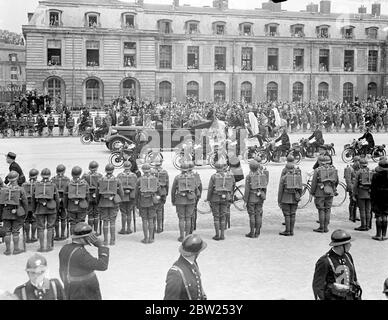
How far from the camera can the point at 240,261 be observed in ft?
28.2

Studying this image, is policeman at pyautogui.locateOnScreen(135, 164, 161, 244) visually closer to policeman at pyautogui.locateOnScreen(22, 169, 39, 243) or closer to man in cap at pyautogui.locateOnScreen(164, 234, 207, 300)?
policeman at pyautogui.locateOnScreen(22, 169, 39, 243)

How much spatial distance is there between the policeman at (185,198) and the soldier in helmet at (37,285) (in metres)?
5.16

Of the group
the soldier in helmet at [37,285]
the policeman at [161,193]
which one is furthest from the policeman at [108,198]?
the soldier in helmet at [37,285]

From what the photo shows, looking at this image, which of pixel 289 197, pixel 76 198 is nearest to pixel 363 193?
pixel 289 197

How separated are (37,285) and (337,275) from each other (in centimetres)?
312

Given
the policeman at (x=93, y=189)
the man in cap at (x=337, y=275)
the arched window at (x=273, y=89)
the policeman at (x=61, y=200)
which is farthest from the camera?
the arched window at (x=273, y=89)

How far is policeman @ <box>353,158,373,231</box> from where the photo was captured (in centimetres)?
1088

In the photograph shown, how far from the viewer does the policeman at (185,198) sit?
10086 millimetres

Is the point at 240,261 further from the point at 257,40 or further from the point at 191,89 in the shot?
the point at 191,89

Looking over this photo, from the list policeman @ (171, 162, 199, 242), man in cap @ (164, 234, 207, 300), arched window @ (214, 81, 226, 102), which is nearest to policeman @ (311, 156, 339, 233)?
policeman @ (171, 162, 199, 242)

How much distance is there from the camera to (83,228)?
5.66 metres

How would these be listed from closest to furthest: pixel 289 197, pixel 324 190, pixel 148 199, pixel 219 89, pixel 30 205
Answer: pixel 30 205 → pixel 148 199 → pixel 289 197 → pixel 324 190 → pixel 219 89

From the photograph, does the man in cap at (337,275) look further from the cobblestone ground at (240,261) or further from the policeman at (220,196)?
the policeman at (220,196)

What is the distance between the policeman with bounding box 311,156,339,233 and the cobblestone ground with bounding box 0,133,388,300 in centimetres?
40
